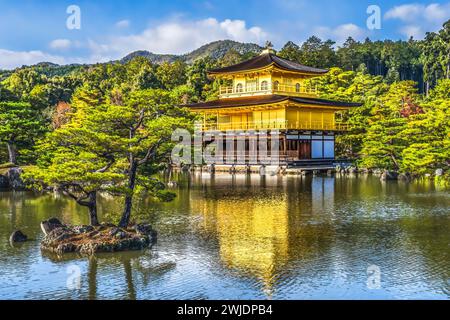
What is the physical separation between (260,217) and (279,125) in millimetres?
18645

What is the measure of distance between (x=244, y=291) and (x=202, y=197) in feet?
46.6

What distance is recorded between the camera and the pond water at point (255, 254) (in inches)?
440

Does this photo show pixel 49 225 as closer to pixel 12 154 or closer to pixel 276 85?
pixel 12 154

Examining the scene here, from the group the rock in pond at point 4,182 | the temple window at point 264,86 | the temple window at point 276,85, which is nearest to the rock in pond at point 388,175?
the temple window at point 276,85

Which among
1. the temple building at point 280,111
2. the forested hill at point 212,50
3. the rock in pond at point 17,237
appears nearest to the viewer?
the rock in pond at point 17,237

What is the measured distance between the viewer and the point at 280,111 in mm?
38125

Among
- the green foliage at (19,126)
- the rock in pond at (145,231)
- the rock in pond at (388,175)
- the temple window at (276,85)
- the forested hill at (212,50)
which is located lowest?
the rock in pond at (145,231)

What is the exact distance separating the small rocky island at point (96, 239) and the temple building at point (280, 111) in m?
21.8

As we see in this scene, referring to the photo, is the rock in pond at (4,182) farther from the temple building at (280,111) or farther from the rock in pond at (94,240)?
the rock in pond at (94,240)

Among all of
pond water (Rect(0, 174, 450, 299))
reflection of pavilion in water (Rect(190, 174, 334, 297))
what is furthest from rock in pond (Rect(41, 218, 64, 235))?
reflection of pavilion in water (Rect(190, 174, 334, 297))

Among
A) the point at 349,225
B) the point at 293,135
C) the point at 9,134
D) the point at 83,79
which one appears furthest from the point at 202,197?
the point at 83,79

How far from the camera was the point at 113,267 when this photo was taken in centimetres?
1288

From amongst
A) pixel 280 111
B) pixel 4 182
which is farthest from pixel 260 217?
pixel 280 111

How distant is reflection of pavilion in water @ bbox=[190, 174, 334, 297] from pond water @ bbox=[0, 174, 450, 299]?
0.13ft
